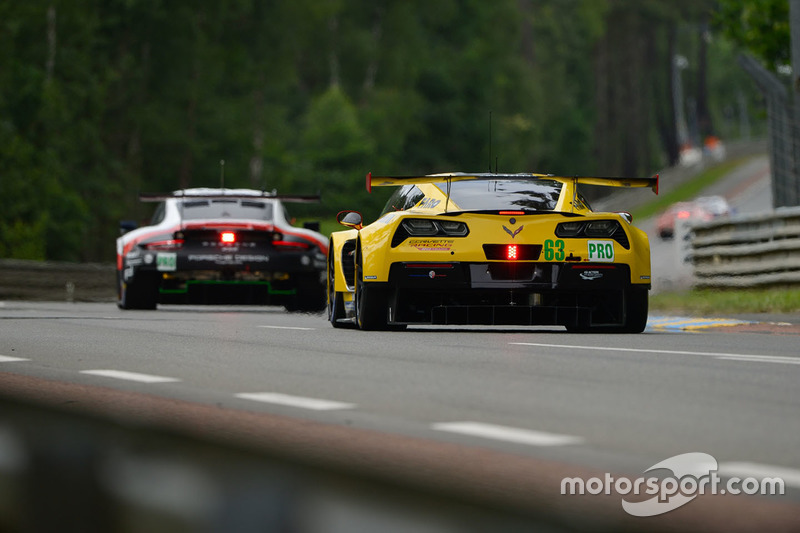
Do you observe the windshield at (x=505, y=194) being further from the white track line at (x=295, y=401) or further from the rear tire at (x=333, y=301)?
the white track line at (x=295, y=401)

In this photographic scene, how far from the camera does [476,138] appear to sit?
3647 inches

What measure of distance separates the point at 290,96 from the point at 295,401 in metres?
79.7

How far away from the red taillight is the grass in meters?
5.64

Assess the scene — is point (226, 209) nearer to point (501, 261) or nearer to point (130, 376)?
point (501, 261)

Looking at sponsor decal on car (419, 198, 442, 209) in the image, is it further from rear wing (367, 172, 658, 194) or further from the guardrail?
the guardrail

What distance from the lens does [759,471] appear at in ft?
19.7

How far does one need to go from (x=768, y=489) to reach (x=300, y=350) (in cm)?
640

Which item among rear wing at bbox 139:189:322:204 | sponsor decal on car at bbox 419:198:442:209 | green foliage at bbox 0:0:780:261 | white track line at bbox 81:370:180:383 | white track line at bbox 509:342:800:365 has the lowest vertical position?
white track line at bbox 81:370:180:383

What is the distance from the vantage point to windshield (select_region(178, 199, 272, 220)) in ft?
66.9

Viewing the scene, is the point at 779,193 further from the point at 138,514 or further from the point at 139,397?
the point at 138,514

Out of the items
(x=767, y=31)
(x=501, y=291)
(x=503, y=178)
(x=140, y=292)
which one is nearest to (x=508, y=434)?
(x=501, y=291)

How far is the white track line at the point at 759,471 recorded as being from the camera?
5.86 metres

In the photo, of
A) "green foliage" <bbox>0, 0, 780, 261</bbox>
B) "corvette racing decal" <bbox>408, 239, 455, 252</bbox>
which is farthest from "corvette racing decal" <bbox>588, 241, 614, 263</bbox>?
"green foliage" <bbox>0, 0, 780, 261</bbox>

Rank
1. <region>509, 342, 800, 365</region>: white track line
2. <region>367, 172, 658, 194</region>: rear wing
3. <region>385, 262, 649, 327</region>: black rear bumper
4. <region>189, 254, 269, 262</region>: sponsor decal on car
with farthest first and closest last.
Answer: <region>189, 254, 269, 262</region>: sponsor decal on car < <region>367, 172, 658, 194</region>: rear wing < <region>385, 262, 649, 327</region>: black rear bumper < <region>509, 342, 800, 365</region>: white track line
